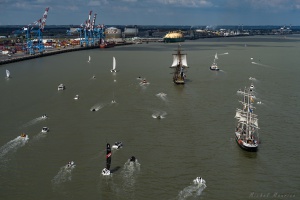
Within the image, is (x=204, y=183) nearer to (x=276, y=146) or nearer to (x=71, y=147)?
(x=276, y=146)

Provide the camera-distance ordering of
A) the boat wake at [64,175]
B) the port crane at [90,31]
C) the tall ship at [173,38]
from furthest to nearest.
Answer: the tall ship at [173,38], the port crane at [90,31], the boat wake at [64,175]

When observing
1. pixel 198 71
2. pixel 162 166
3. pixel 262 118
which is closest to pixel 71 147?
pixel 162 166

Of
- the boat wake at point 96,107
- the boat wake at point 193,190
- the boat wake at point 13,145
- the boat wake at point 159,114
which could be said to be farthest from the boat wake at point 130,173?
the boat wake at point 96,107

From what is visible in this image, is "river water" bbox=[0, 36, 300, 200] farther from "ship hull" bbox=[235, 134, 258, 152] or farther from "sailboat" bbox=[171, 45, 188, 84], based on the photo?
"sailboat" bbox=[171, 45, 188, 84]

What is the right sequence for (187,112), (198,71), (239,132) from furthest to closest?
(198,71)
(187,112)
(239,132)

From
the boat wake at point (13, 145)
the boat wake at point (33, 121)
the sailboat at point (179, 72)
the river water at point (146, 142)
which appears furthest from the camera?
the sailboat at point (179, 72)

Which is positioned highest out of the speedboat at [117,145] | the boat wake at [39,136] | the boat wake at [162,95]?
the boat wake at [162,95]

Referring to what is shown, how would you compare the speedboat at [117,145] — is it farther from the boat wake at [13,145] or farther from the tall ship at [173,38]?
the tall ship at [173,38]
